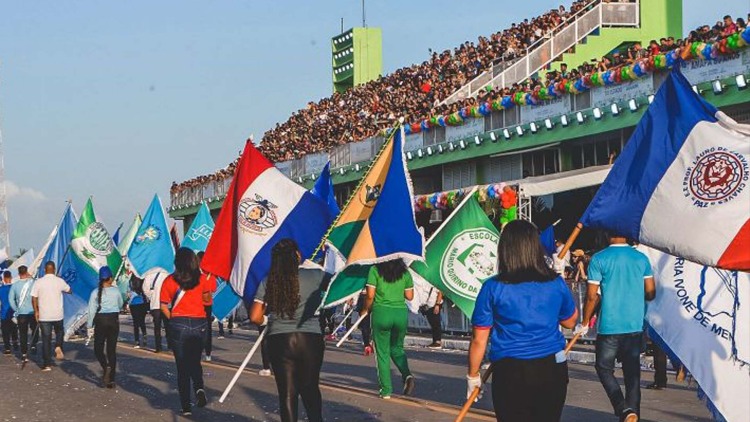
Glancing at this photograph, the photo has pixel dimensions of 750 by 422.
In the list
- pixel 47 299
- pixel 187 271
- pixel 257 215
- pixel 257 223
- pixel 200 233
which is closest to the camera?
pixel 187 271

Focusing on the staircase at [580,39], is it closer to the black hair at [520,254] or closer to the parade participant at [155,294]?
the parade participant at [155,294]

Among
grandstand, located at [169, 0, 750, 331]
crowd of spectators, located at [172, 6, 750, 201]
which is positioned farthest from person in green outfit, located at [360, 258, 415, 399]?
crowd of spectators, located at [172, 6, 750, 201]

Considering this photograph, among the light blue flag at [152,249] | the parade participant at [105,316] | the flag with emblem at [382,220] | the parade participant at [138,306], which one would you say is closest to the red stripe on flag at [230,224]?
the flag with emblem at [382,220]

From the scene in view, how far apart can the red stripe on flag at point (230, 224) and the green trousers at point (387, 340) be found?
1.56 m

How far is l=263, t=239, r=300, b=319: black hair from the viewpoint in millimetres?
9859

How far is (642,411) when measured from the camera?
12.6 m

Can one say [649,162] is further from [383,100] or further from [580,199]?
[383,100]

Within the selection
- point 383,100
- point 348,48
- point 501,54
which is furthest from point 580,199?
point 348,48

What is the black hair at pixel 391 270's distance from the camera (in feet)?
46.7

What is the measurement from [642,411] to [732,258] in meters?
3.62

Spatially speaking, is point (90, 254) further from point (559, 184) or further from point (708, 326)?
point (708, 326)

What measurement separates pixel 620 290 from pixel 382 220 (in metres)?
4.90

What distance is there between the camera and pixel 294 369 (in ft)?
32.4

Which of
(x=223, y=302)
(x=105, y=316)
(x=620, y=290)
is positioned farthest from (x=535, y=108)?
(x=620, y=290)
